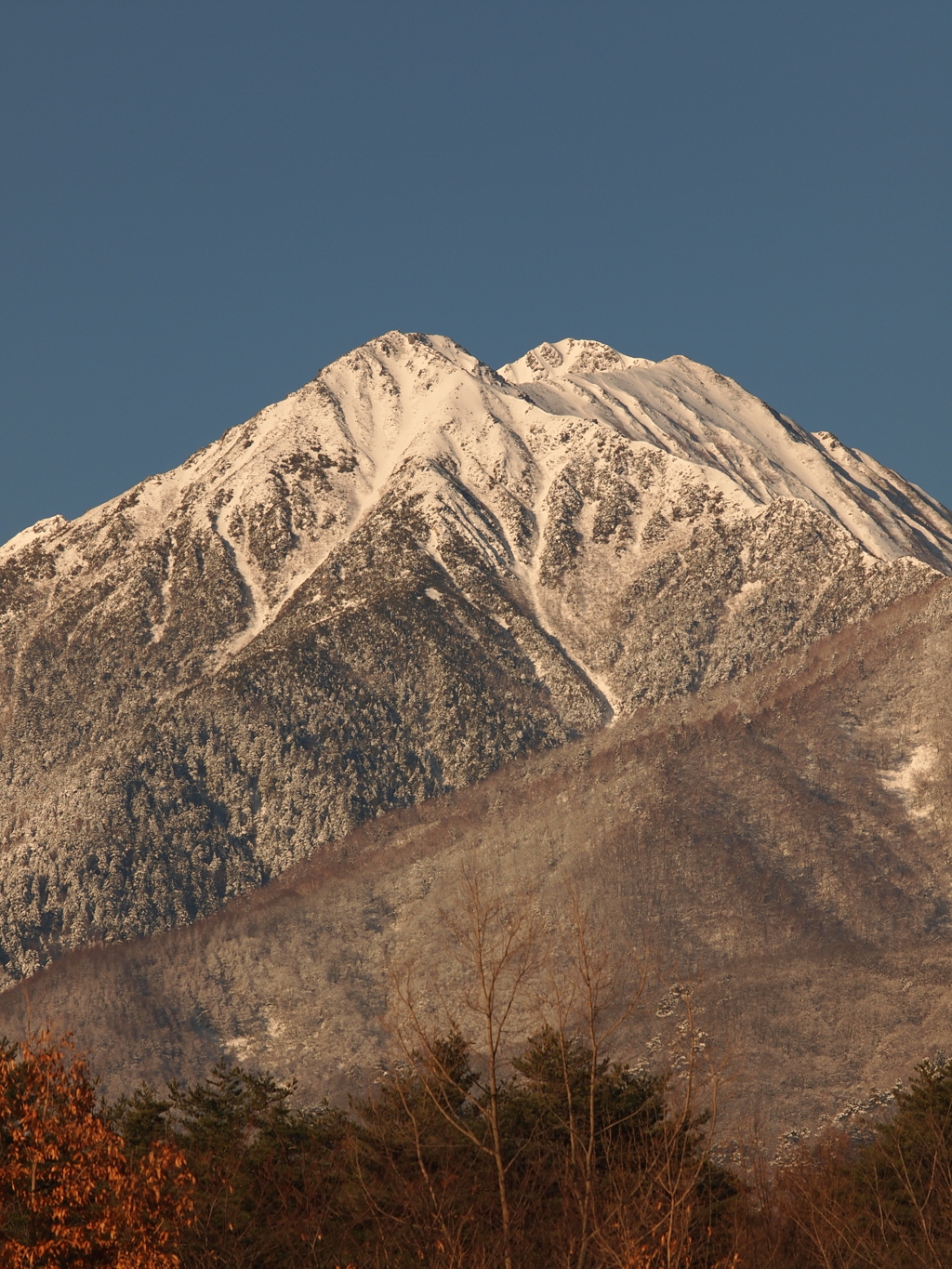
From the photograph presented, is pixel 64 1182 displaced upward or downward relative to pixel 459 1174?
upward

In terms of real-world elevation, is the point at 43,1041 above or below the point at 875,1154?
above

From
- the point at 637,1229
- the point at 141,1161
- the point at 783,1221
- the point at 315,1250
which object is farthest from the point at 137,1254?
the point at 783,1221

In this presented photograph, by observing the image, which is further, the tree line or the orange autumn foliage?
the tree line

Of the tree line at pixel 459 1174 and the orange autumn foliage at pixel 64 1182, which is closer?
the orange autumn foliage at pixel 64 1182

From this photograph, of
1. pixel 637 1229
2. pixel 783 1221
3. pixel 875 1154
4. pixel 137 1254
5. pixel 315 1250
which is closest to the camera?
pixel 137 1254

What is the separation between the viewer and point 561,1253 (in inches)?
1816

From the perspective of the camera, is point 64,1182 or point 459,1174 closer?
point 64,1182

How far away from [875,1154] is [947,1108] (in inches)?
176

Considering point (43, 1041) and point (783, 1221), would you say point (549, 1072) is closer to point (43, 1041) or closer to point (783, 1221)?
point (783, 1221)

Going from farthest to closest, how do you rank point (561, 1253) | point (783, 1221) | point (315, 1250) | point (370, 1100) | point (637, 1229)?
point (783, 1221)
point (370, 1100)
point (315, 1250)
point (561, 1253)
point (637, 1229)

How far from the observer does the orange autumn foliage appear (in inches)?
1467

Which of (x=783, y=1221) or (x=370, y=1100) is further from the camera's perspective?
(x=783, y=1221)

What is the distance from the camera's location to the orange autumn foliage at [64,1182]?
37.2 metres

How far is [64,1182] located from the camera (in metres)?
37.5
